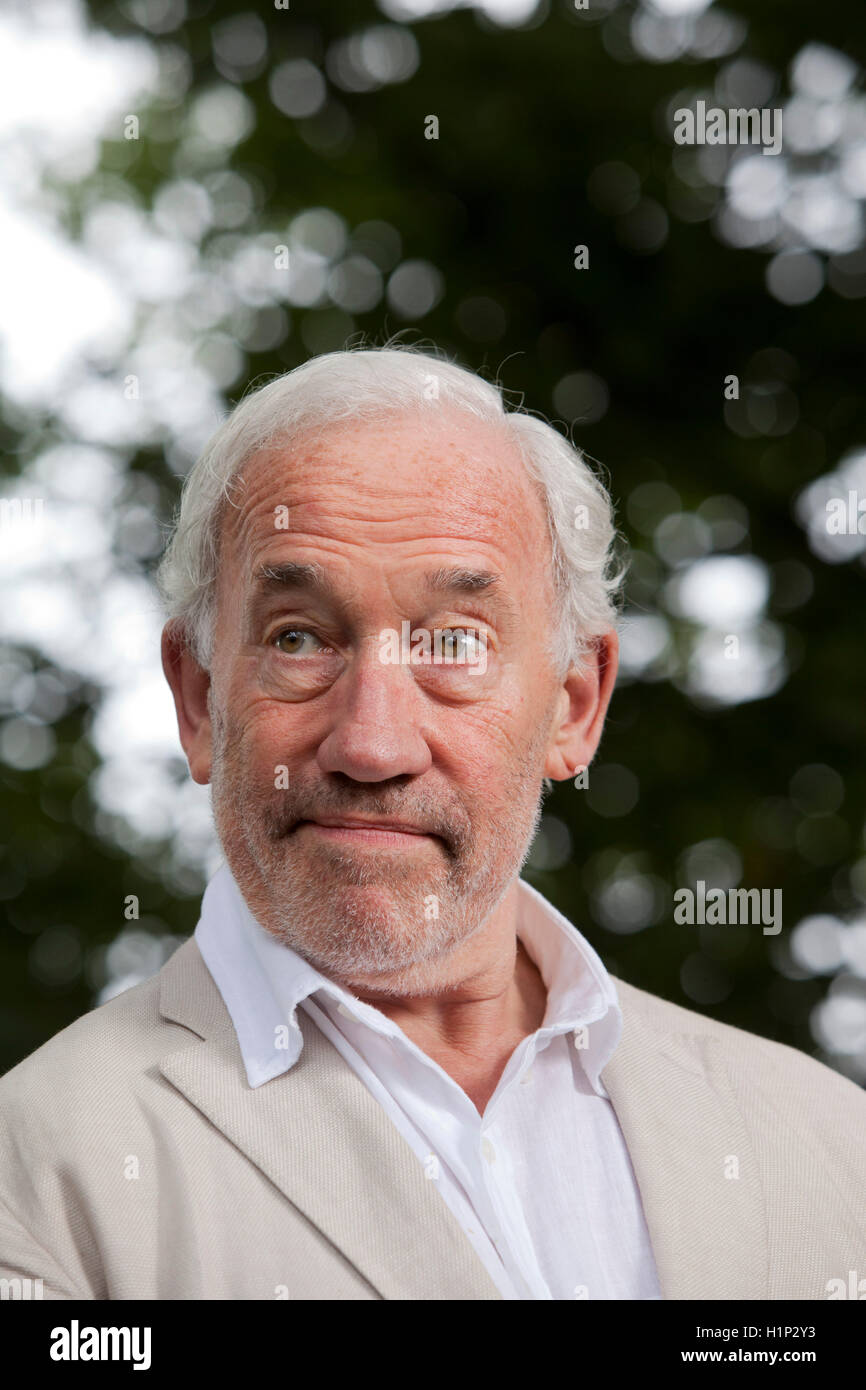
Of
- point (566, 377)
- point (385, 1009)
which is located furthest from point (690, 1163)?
point (566, 377)

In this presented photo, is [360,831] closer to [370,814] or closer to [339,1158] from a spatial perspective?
[370,814]

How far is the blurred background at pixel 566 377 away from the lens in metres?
5.52

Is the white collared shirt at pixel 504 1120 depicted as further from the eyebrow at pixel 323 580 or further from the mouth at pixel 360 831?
the eyebrow at pixel 323 580

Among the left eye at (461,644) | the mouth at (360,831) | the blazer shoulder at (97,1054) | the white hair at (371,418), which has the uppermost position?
the white hair at (371,418)

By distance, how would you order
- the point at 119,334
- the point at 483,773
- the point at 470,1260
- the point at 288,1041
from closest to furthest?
the point at 470,1260 < the point at 288,1041 < the point at 483,773 < the point at 119,334

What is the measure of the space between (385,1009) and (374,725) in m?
0.65

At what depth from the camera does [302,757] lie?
236cm

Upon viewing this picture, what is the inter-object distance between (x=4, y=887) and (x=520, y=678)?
3773mm

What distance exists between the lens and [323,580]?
2367 millimetres

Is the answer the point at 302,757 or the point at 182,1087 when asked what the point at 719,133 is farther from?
the point at 182,1087

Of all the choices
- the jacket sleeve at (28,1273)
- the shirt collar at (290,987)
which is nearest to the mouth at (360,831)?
the shirt collar at (290,987)

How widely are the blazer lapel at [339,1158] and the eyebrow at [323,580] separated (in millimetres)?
782

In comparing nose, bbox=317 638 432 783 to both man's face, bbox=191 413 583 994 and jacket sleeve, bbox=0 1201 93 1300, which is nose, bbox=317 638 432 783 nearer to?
man's face, bbox=191 413 583 994

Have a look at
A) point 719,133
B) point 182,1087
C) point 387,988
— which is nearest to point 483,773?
point 387,988
